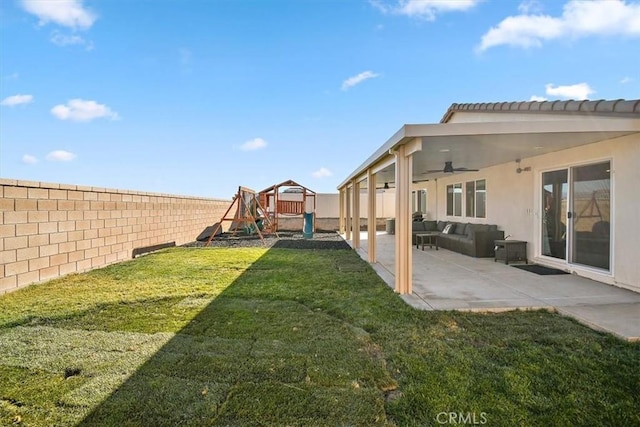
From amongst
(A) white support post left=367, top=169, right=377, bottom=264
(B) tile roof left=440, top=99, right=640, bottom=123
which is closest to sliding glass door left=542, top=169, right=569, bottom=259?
(B) tile roof left=440, top=99, right=640, bottom=123

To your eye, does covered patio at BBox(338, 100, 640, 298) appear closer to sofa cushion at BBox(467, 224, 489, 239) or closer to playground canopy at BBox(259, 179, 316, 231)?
sofa cushion at BBox(467, 224, 489, 239)

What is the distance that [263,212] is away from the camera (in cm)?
1588

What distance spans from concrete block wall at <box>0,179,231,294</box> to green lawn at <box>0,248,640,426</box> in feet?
2.96

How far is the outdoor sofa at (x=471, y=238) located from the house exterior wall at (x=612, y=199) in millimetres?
388

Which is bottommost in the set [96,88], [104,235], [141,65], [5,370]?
[5,370]

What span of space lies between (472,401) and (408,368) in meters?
0.60

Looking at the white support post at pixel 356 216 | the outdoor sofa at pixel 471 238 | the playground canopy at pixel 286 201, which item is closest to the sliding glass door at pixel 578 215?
the outdoor sofa at pixel 471 238

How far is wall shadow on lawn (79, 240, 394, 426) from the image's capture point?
7.47 ft

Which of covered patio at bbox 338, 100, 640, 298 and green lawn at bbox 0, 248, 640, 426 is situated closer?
green lawn at bbox 0, 248, 640, 426

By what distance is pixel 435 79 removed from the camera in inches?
482

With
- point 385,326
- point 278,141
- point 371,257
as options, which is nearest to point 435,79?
point 371,257

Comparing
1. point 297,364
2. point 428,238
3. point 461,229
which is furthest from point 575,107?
point 428,238

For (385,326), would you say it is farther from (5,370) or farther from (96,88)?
(96,88)

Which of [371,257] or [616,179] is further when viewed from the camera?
[371,257]
